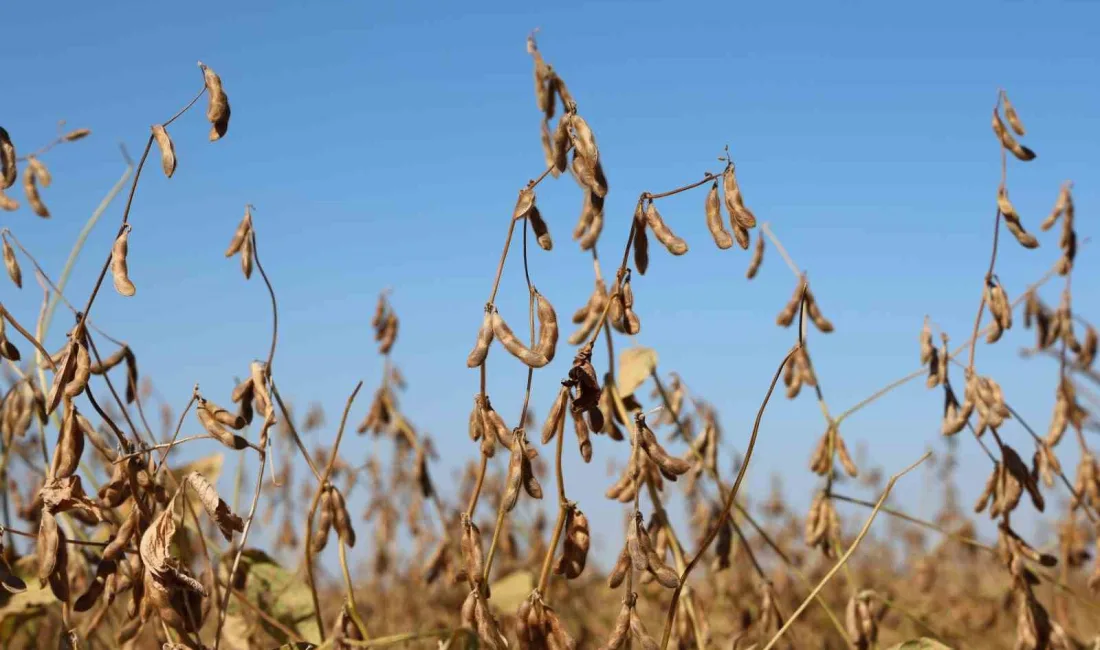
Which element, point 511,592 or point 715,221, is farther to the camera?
point 511,592

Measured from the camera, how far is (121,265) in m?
1.83

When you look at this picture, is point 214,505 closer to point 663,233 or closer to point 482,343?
point 482,343

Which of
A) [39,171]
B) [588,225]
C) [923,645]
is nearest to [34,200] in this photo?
[39,171]

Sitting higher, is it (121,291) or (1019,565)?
(121,291)

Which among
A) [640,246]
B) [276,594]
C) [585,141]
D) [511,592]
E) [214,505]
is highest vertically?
[585,141]

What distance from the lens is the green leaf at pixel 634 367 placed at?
255 cm

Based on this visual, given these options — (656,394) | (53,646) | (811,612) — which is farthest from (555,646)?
(811,612)

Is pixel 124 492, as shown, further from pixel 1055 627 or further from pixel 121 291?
pixel 1055 627

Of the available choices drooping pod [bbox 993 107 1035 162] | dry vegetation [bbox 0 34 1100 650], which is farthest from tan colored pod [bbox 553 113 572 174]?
drooping pod [bbox 993 107 1035 162]

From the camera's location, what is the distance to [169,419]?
14.7 ft

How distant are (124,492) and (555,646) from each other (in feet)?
2.66

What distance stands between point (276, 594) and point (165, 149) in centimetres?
119

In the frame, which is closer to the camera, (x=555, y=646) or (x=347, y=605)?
(x=555, y=646)

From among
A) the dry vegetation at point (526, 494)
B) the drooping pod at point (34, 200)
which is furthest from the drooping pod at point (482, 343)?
the drooping pod at point (34, 200)
